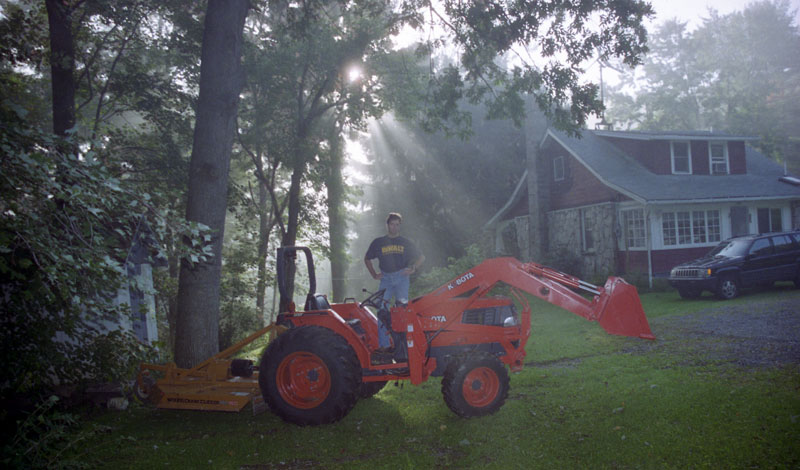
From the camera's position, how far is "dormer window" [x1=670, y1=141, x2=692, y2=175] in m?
22.9

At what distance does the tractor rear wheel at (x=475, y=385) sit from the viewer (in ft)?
19.2

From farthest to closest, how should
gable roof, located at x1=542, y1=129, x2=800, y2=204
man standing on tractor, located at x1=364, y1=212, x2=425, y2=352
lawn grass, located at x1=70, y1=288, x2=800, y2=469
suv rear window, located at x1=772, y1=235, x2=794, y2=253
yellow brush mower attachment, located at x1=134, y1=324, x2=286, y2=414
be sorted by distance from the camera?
gable roof, located at x1=542, y1=129, x2=800, y2=204, suv rear window, located at x1=772, y1=235, x2=794, y2=253, man standing on tractor, located at x1=364, y1=212, x2=425, y2=352, yellow brush mower attachment, located at x1=134, y1=324, x2=286, y2=414, lawn grass, located at x1=70, y1=288, x2=800, y2=469

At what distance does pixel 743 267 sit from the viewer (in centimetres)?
1509

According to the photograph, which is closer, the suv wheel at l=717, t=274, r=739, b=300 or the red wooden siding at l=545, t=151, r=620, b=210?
the suv wheel at l=717, t=274, r=739, b=300

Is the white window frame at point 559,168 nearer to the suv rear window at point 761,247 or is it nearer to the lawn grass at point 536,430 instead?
the suv rear window at point 761,247

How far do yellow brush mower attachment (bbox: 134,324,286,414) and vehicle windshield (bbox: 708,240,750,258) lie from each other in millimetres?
13809

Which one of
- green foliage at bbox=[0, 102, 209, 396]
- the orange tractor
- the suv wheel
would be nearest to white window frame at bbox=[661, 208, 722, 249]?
the suv wheel

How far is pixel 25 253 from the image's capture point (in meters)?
4.50

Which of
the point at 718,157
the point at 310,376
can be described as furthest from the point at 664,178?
the point at 310,376

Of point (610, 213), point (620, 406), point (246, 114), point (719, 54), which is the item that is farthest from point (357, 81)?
point (719, 54)

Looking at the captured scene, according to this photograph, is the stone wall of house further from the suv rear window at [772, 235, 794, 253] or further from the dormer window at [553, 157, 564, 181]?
the suv rear window at [772, 235, 794, 253]

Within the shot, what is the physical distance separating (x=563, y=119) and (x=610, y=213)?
1168 cm

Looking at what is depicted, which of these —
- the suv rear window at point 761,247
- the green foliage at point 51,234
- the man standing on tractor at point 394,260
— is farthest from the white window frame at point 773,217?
the green foliage at point 51,234

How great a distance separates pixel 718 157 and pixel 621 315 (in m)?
21.5
